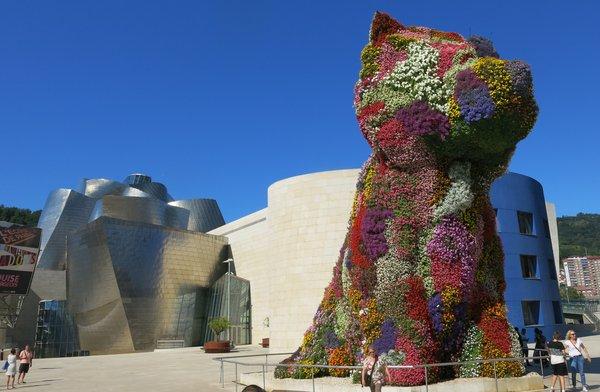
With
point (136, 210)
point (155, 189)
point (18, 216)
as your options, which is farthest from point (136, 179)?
point (18, 216)

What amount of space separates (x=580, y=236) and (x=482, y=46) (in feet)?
668

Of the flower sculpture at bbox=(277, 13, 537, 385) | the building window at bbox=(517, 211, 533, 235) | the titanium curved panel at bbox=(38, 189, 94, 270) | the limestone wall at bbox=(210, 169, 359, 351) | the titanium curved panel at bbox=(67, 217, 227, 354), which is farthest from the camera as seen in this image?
the titanium curved panel at bbox=(38, 189, 94, 270)

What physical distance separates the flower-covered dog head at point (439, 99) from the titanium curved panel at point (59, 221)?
60.5m

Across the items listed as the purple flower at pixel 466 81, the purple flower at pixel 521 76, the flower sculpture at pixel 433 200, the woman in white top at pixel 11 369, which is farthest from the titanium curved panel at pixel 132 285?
the purple flower at pixel 521 76

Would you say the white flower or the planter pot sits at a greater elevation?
the white flower

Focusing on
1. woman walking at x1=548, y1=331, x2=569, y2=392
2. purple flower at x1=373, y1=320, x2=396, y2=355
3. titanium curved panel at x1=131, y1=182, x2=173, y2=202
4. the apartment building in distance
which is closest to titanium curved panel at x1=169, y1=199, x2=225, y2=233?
titanium curved panel at x1=131, y1=182, x2=173, y2=202

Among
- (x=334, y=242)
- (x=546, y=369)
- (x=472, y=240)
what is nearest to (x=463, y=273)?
(x=472, y=240)

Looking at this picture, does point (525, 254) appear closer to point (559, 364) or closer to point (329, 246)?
point (329, 246)

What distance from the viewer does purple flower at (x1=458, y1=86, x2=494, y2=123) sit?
9.88 meters

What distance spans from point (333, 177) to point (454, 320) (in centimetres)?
2037

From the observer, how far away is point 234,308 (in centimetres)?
4512

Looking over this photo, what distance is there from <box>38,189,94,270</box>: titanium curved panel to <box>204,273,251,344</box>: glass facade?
89.1ft

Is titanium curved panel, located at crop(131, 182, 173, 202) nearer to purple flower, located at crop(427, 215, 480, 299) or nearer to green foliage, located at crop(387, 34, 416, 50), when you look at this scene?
green foliage, located at crop(387, 34, 416, 50)

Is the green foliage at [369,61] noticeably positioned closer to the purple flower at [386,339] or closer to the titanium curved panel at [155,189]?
the purple flower at [386,339]
